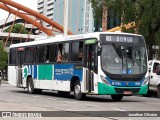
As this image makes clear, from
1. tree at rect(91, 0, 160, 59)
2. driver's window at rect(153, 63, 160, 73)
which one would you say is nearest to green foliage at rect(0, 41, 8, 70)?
tree at rect(91, 0, 160, 59)

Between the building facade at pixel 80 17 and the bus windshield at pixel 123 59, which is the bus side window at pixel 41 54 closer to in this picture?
the bus windshield at pixel 123 59

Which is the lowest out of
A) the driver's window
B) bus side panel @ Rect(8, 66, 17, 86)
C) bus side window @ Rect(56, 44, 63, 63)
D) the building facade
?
bus side panel @ Rect(8, 66, 17, 86)

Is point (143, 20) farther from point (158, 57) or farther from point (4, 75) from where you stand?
point (4, 75)

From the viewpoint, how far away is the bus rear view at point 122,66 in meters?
20.1

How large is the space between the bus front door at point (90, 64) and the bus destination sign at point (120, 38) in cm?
57

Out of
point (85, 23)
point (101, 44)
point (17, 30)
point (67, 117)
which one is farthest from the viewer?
point (85, 23)

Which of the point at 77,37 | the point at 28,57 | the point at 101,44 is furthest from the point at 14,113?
the point at 28,57

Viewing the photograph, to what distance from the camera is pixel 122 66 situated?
66.4ft

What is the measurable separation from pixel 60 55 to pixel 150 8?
8.63 m

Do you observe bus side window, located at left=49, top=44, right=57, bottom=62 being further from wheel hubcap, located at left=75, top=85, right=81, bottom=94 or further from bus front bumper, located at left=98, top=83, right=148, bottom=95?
bus front bumper, located at left=98, top=83, right=148, bottom=95

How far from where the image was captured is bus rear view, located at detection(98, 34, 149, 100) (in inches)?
792

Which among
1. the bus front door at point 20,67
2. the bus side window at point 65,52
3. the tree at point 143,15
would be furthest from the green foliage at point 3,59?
the bus side window at point 65,52

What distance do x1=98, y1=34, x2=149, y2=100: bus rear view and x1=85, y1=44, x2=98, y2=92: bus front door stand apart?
1.50ft

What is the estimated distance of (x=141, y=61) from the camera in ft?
67.9
